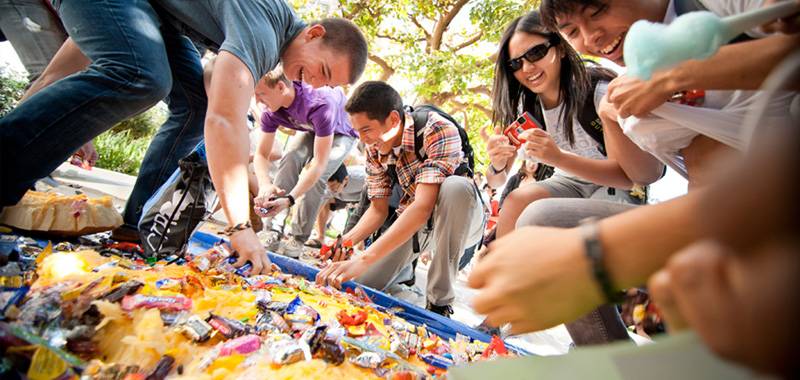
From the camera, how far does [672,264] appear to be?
0.32m

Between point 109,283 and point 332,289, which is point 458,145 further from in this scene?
point 109,283

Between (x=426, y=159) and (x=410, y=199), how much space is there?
1.03ft

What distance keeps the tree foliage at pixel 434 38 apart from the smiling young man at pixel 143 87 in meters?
3.74

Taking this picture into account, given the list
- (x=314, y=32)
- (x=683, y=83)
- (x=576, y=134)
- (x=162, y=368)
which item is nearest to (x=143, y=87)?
(x=314, y=32)

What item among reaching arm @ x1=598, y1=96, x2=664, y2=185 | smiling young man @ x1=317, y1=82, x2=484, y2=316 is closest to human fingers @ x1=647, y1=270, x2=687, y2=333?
reaching arm @ x1=598, y1=96, x2=664, y2=185

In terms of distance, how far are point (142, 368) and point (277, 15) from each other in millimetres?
1415

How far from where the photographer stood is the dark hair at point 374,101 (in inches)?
84.7

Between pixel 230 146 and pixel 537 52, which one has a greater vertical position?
pixel 537 52

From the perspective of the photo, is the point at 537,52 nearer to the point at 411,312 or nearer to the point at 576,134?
the point at 576,134

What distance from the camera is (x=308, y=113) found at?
9.75ft

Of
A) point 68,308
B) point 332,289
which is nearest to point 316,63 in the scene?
point 332,289

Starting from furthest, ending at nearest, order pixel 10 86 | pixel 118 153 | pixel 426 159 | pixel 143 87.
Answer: pixel 118 153
pixel 10 86
pixel 426 159
pixel 143 87

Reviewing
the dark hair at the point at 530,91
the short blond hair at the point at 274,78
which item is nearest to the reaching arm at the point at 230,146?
the dark hair at the point at 530,91

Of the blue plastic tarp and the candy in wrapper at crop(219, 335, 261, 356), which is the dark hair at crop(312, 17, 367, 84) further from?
the candy in wrapper at crop(219, 335, 261, 356)
